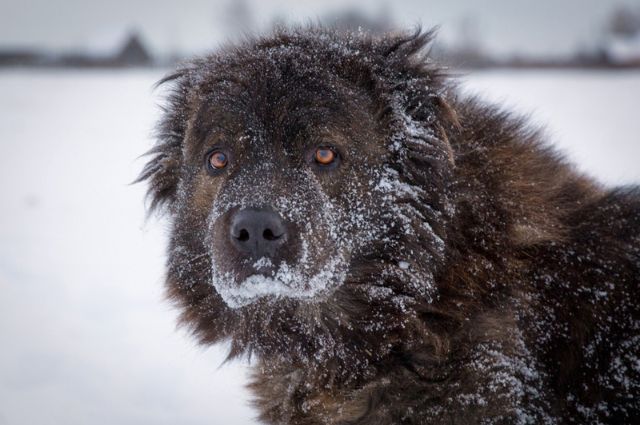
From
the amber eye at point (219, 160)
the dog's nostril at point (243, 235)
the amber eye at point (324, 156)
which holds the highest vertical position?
the amber eye at point (219, 160)

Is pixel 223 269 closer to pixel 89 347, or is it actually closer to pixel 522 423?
pixel 522 423

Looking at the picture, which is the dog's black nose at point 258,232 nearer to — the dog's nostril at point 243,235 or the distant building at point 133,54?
the dog's nostril at point 243,235

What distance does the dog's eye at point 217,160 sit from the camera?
3582mm

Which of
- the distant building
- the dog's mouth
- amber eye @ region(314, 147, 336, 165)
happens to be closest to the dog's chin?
the dog's mouth

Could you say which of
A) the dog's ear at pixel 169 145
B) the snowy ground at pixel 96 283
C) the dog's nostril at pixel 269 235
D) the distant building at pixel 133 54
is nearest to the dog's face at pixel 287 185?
the dog's nostril at pixel 269 235

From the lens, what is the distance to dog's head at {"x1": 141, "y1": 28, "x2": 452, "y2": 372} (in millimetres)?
3191

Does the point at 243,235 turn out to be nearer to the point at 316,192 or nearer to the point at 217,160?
the point at 316,192

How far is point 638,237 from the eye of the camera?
338 cm

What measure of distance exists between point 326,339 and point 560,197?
1629 millimetres

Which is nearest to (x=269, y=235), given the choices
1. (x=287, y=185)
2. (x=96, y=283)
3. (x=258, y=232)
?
(x=258, y=232)

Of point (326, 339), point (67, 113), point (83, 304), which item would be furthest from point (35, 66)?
point (326, 339)

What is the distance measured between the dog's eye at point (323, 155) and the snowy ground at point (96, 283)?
1476 mm

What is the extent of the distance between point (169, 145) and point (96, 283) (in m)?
3.98

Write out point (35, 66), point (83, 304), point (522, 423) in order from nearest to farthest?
1. point (522, 423)
2. point (83, 304)
3. point (35, 66)
